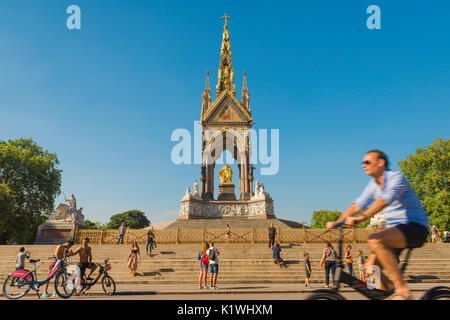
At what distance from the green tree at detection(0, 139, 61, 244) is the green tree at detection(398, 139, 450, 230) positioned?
4443cm

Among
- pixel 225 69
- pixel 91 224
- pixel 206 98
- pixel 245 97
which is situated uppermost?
pixel 225 69

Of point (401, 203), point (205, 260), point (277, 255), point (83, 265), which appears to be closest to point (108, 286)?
point (83, 265)

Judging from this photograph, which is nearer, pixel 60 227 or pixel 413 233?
pixel 413 233

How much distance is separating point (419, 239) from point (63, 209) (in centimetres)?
2916

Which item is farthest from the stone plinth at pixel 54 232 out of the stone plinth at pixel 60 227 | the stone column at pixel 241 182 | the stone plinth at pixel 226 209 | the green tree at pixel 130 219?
the green tree at pixel 130 219

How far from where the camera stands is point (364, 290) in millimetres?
3553

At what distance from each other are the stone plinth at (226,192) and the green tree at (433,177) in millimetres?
21466

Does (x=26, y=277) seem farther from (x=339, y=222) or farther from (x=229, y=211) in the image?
(x=229, y=211)

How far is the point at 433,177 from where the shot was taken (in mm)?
33906

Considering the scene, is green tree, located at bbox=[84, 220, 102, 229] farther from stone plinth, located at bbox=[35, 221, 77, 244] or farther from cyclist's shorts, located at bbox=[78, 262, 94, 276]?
cyclist's shorts, located at bbox=[78, 262, 94, 276]

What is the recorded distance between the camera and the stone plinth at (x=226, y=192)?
38.7 metres

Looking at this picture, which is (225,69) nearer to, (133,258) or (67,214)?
(67,214)

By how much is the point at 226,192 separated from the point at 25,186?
24612 millimetres

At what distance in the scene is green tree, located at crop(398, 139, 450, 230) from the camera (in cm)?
3162
